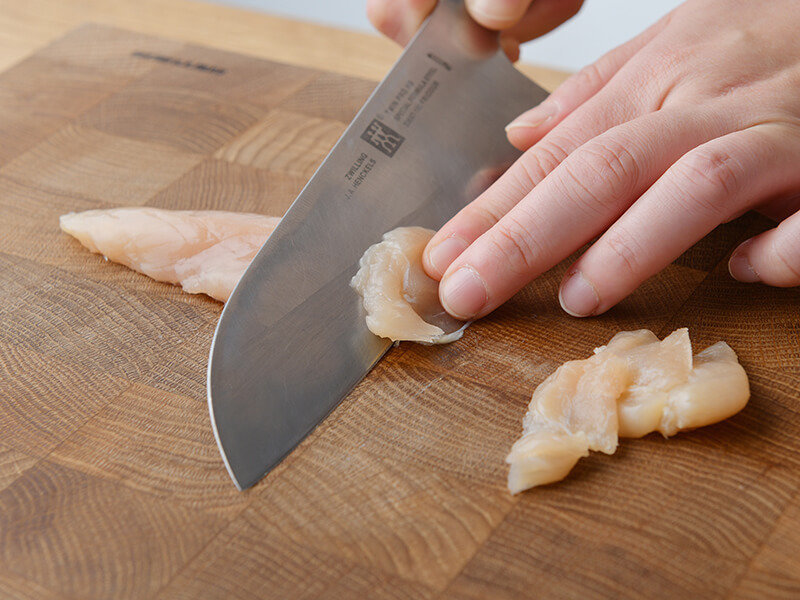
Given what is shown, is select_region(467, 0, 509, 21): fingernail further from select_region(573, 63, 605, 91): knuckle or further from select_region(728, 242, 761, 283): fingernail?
select_region(728, 242, 761, 283): fingernail

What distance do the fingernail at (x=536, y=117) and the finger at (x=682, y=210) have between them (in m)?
0.38

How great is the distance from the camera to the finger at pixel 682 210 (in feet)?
4.28

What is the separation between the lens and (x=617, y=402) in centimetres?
119

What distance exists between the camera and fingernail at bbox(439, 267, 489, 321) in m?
1.34

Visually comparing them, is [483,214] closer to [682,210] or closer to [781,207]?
[682,210]

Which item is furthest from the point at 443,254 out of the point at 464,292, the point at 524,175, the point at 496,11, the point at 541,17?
the point at 541,17

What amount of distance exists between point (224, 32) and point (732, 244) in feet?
5.20

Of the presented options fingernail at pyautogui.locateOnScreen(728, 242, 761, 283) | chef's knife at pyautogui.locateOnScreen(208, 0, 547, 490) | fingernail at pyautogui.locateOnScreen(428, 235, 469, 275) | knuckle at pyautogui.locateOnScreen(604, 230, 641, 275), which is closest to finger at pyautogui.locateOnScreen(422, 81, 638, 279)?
fingernail at pyautogui.locateOnScreen(428, 235, 469, 275)

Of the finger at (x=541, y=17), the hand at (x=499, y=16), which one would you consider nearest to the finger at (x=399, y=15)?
the hand at (x=499, y=16)

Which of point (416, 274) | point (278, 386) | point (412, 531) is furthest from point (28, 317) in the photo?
point (412, 531)

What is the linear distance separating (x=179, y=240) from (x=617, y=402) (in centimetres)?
79

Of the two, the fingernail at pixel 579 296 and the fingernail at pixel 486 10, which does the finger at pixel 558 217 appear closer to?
the fingernail at pixel 579 296

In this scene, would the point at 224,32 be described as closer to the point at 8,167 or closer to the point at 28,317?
the point at 8,167

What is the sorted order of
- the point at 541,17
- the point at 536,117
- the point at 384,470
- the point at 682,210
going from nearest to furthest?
the point at 384,470 < the point at 682,210 < the point at 536,117 < the point at 541,17
